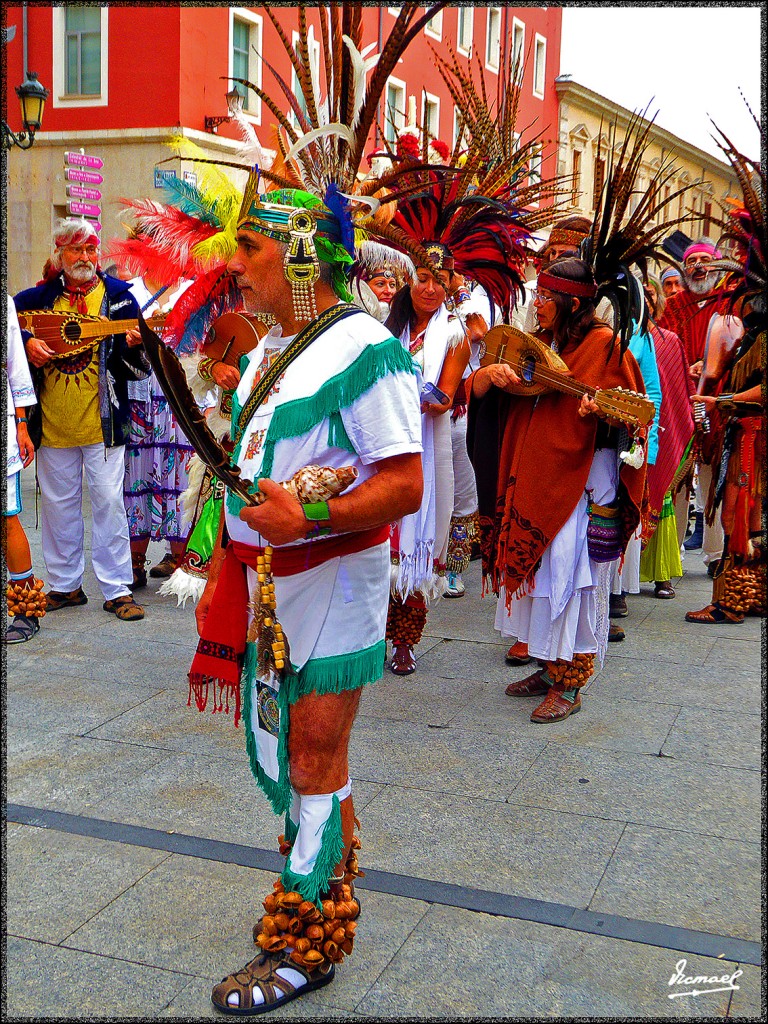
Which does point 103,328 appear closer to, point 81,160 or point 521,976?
point 521,976

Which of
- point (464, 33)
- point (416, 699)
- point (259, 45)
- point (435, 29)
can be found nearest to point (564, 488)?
point (416, 699)

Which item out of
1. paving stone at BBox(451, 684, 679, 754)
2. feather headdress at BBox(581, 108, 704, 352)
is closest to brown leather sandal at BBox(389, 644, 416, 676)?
paving stone at BBox(451, 684, 679, 754)

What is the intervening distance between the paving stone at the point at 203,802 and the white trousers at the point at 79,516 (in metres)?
2.46

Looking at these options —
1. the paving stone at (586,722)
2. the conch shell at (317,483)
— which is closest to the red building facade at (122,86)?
the paving stone at (586,722)

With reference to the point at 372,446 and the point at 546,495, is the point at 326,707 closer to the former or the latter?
the point at 372,446

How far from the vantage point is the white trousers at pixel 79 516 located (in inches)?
246

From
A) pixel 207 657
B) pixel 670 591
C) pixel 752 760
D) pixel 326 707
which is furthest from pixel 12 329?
pixel 670 591

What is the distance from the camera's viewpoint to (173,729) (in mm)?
4375

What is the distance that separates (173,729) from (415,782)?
1124 millimetres

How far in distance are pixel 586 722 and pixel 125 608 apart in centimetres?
288

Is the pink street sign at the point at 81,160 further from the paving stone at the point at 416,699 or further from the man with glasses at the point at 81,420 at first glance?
the paving stone at the point at 416,699

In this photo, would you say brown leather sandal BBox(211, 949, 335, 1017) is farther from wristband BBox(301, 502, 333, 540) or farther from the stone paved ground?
wristband BBox(301, 502, 333, 540)

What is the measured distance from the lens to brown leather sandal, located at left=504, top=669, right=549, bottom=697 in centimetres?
492

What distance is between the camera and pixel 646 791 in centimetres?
383
